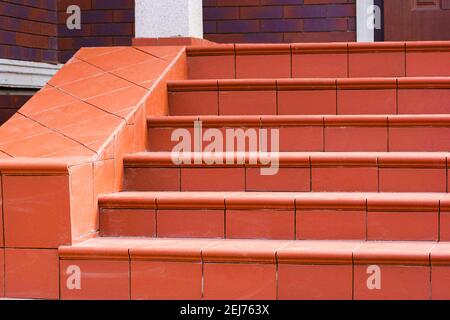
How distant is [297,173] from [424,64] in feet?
4.35

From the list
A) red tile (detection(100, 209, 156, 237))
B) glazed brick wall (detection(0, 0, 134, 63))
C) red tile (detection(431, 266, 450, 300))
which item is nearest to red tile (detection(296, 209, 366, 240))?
red tile (detection(431, 266, 450, 300))

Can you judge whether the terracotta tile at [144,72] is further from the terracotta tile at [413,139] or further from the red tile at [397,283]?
the red tile at [397,283]

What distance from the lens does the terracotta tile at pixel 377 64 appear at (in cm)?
506

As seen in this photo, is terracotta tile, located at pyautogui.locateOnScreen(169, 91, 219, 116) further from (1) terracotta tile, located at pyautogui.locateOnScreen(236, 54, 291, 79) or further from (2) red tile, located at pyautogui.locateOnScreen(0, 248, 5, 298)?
(2) red tile, located at pyautogui.locateOnScreen(0, 248, 5, 298)

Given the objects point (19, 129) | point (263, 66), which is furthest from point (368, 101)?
point (19, 129)

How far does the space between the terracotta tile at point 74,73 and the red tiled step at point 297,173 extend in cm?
85

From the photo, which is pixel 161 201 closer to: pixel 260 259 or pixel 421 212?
pixel 260 259

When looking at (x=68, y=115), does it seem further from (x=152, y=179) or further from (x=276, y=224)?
(x=276, y=224)

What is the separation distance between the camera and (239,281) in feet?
11.8

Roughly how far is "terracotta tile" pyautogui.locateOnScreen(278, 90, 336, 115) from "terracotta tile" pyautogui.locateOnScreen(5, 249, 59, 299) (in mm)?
1627

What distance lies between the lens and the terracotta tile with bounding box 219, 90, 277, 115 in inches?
191

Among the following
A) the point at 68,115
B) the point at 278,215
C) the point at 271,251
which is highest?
the point at 68,115
